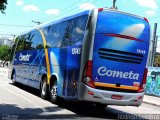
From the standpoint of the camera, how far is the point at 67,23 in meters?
15.3

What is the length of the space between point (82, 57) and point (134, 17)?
2.26 meters

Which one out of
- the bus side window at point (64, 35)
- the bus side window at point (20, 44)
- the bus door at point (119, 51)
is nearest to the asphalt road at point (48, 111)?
the bus door at point (119, 51)

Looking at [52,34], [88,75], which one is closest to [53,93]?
[52,34]

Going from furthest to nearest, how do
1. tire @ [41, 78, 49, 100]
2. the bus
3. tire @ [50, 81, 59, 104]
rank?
tire @ [41, 78, 49, 100]
tire @ [50, 81, 59, 104]
the bus

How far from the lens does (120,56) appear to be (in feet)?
42.5

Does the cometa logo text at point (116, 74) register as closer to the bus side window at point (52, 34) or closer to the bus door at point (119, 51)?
the bus door at point (119, 51)

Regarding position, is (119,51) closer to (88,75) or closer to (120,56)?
(120,56)

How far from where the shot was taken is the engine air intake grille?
12.8 metres

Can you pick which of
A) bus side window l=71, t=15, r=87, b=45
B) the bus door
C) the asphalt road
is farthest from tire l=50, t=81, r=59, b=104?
the bus door

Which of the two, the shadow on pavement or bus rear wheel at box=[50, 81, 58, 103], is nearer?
the shadow on pavement

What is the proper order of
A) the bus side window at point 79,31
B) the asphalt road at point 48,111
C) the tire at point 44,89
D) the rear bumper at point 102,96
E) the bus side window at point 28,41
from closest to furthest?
the asphalt road at point 48,111
the rear bumper at point 102,96
the bus side window at point 79,31
the tire at point 44,89
the bus side window at point 28,41

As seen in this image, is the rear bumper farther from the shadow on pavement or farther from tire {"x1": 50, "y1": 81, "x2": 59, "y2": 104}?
tire {"x1": 50, "y1": 81, "x2": 59, "y2": 104}

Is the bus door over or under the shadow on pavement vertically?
over

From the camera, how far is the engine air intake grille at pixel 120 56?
41.9ft
